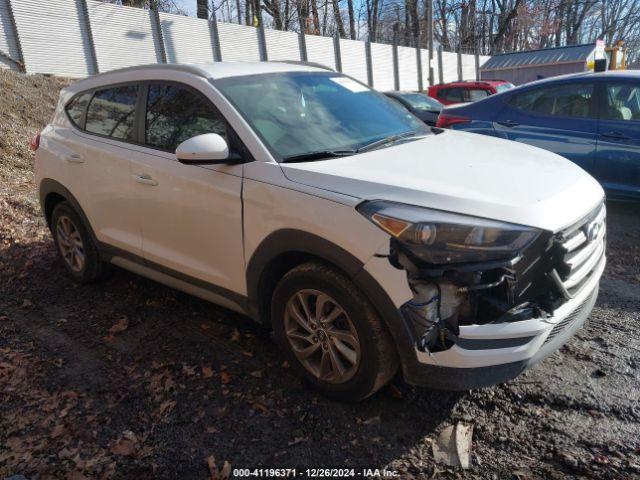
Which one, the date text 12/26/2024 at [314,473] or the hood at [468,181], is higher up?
the hood at [468,181]

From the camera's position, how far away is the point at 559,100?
6.00m

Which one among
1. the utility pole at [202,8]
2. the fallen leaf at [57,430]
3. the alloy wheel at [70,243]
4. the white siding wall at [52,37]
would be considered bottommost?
the fallen leaf at [57,430]

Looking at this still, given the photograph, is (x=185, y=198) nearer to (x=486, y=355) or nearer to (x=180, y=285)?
(x=180, y=285)

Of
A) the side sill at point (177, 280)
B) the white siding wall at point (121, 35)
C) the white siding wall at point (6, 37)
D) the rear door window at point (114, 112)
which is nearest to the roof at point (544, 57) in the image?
the white siding wall at point (121, 35)

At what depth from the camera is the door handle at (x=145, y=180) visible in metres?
3.46

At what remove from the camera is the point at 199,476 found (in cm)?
243

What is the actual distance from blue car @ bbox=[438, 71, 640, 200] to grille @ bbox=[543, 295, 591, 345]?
3.40m

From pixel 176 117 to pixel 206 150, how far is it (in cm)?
76

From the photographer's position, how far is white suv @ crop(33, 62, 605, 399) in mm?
2289

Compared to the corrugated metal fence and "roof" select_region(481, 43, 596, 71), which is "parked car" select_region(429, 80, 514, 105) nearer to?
the corrugated metal fence

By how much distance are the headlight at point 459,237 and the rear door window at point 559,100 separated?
14.0ft

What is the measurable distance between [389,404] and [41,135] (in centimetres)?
388

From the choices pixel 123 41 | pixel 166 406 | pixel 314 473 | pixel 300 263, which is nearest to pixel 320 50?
pixel 123 41

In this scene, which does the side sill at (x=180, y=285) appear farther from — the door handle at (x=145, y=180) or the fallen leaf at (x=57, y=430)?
the fallen leaf at (x=57, y=430)
